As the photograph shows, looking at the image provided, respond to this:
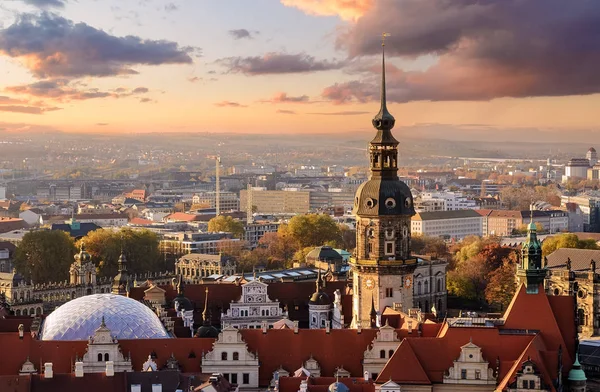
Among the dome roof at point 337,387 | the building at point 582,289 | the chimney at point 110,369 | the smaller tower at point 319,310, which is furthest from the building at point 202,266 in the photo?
the dome roof at point 337,387

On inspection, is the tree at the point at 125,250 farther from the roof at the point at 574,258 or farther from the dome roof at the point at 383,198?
the dome roof at the point at 383,198

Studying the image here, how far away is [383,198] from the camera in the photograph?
8019 cm

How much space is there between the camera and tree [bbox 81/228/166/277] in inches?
6132

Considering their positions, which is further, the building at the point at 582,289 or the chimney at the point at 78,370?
the building at the point at 582,289

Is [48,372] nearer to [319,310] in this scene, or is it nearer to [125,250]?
[319,310]

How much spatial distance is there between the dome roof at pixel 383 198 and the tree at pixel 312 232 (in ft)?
293

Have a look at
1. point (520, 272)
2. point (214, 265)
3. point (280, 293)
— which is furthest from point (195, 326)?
point (214, 265)

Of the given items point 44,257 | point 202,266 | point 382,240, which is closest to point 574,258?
point 382,240

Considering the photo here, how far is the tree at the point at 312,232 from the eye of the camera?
562 ft

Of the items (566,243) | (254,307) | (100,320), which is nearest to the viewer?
(100,320)

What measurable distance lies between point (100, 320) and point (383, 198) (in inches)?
792

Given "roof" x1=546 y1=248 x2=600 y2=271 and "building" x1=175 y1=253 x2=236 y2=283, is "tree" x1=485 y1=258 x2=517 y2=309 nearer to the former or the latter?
"roof" x1=546 y1=248 x2=600 y2=271

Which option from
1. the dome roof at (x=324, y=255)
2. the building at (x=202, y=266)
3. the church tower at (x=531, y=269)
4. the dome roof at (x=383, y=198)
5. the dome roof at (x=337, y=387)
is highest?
the dome roof at (x=383, y=198)

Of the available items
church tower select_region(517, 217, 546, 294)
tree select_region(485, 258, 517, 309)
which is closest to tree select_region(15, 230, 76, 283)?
tree select_region(485, 258, 517, 309)
